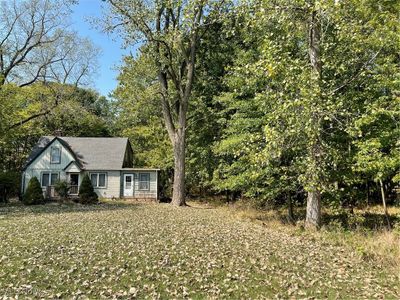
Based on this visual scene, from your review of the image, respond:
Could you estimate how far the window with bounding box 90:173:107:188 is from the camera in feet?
95.9

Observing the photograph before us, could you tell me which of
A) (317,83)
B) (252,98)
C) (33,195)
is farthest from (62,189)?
(317,83)

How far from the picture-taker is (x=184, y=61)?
80.1 feet

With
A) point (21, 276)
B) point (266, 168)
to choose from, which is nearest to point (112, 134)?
point (266, 168)

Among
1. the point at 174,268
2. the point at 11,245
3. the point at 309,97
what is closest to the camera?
the point at 174,268

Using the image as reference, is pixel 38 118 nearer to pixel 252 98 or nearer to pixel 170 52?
pixel 170 52

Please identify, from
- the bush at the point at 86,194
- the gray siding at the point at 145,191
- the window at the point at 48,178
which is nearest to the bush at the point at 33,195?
the bush at the point at 86,194

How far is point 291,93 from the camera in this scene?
1009cm

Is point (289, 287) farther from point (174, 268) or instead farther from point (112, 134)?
point (112, 134)

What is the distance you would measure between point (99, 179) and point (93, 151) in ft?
9.32

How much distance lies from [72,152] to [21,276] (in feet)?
81.0

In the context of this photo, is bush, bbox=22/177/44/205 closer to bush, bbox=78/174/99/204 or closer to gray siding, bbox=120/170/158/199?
bush, bbox=78/174/99/204

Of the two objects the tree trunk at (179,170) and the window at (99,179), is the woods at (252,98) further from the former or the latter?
the window at (99,179)

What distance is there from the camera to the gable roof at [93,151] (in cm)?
2926

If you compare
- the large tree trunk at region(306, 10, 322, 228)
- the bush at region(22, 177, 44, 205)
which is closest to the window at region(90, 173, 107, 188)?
the bush at region(22, 177, 44, 205)
